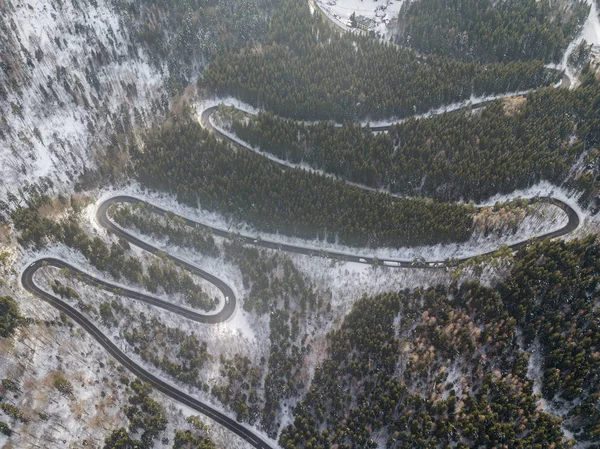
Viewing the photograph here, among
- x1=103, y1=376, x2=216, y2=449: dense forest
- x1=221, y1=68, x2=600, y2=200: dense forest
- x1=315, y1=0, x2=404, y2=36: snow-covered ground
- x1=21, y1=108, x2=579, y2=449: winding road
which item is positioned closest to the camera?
x1=103, y1=376, x2=216, y2=449: dense forest

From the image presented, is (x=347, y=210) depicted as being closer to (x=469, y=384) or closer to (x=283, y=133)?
(x=283, y=133)

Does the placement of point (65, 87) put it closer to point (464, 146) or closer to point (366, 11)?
point (366, 11)

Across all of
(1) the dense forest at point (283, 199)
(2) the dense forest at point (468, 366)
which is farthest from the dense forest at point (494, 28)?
(2) the dense forest at point (468, 366)

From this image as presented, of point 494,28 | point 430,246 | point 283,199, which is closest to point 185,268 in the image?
point 283,199

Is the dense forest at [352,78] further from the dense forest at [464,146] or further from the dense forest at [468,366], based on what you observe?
the dense forest at [468,366]

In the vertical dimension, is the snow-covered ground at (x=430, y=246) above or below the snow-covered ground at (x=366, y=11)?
below

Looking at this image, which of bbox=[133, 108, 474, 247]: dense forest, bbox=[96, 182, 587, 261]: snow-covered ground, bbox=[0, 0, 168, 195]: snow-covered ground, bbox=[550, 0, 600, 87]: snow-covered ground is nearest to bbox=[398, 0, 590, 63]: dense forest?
bbox=[550, 0, 600, 87]: snow-covered ground

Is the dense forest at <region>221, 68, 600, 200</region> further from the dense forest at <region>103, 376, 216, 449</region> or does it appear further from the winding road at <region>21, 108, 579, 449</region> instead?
the dense forest at <region>103, 376, 216, 449</region>
